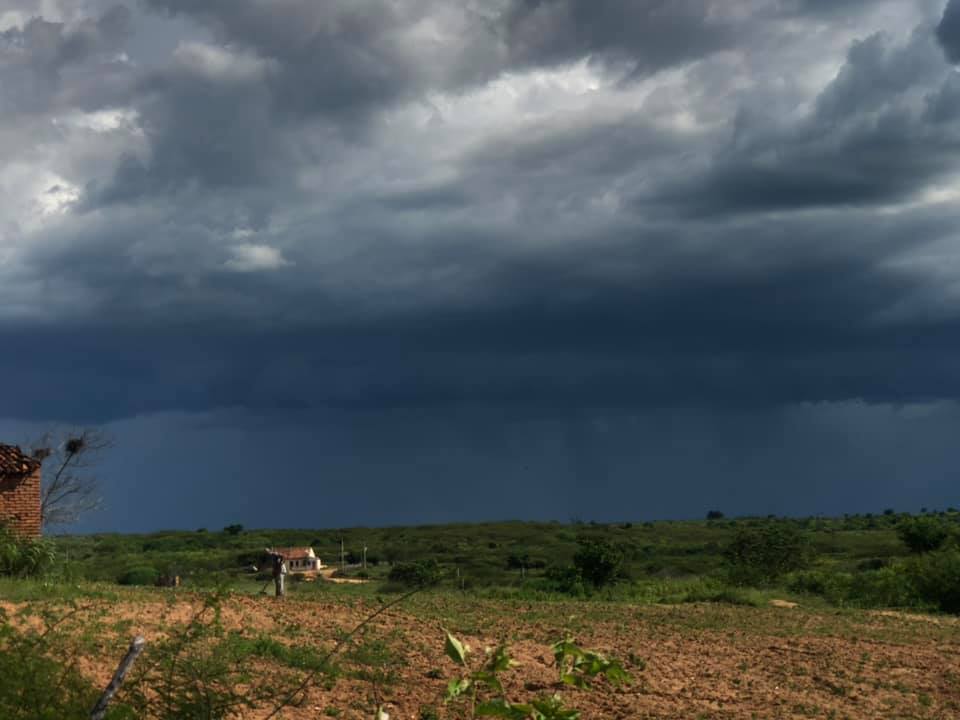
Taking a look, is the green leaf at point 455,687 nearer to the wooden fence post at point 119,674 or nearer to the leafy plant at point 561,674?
the leafy plant at point 561,674

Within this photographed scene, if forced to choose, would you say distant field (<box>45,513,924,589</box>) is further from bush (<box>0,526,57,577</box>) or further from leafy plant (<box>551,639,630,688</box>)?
leafy plant (<box>551,639,630,688</box>)

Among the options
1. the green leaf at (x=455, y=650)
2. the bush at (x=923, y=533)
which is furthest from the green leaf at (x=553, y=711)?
the bush at (x=923, y=533)

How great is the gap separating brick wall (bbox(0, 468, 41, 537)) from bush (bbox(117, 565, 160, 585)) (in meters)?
6.67

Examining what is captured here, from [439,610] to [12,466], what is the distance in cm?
1221

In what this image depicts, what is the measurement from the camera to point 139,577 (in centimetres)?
3334

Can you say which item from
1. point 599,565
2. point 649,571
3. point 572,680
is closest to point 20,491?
point 599,565

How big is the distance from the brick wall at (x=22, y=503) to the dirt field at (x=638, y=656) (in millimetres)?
9678

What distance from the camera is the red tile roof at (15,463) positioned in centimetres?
2558

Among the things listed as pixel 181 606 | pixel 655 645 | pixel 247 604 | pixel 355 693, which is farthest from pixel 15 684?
pixel 655 645

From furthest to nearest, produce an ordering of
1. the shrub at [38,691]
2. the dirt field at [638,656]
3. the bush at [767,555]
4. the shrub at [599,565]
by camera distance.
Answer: the bush at [767,555], the shrub at [599,565], the dirt field at [638,656], the shrub at [38,691]

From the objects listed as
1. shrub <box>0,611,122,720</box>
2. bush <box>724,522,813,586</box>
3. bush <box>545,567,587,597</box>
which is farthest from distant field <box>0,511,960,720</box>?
bush <box>724,522,813,586</box>

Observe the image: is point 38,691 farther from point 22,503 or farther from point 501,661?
point 22,503

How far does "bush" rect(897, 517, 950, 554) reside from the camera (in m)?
40.5

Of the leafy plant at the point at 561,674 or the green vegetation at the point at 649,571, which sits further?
the green vegetation at the point at 649,571
